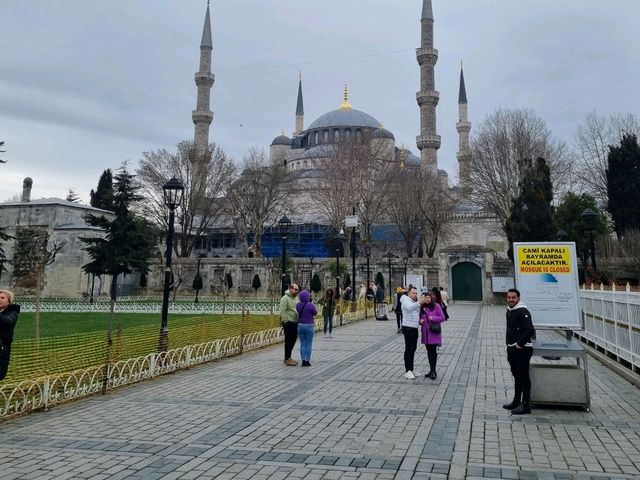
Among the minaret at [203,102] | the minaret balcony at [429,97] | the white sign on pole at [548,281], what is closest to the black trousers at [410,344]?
the white sign on pole at [548,281]

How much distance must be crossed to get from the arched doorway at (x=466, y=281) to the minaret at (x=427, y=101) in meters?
15.9

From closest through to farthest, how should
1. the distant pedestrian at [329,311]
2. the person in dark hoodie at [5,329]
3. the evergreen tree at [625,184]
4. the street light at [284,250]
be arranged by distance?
the person in dark hoodie at [5,329]
the distant pedestrian at [329,311]
the street light at [284,250]
the evergreen tree at [625,184]

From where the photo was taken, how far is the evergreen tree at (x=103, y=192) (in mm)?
48750

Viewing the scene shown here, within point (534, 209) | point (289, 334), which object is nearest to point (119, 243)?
point (289, 334)

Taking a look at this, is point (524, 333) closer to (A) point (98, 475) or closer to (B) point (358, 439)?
(B) point (358, 439)

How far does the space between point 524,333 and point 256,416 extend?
3.46 meters

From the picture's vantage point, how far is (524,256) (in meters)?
7.63

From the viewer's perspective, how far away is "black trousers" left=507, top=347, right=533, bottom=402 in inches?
236

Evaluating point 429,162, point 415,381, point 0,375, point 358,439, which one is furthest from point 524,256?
point 429,162

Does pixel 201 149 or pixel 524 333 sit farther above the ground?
pixel 201 149

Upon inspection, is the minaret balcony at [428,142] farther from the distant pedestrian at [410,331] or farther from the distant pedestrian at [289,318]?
the distant pedestrian at [410,331]

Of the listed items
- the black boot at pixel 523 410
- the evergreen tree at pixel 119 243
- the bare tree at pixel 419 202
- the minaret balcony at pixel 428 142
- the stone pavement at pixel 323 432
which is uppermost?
the minaret balcony at pixel 428 142

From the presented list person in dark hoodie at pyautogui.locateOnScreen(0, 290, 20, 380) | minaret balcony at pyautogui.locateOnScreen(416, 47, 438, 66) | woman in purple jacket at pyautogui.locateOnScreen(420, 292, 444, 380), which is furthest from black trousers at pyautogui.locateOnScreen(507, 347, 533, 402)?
minaret balcony at pyautogui.locateOnScreen(416, 47, 438, 66)

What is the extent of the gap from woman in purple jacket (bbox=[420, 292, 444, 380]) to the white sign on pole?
1418mm
